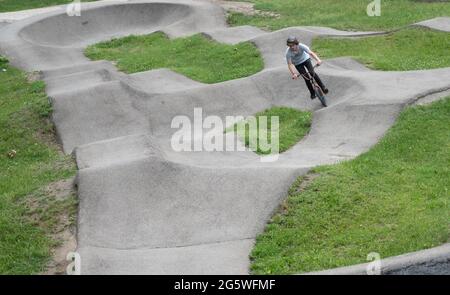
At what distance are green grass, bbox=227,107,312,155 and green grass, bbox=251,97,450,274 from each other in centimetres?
243

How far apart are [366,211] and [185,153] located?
5.09 meters

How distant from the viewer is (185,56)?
25.0 m

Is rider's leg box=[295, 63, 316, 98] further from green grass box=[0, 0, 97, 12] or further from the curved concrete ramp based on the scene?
green grass box=[0, 0, 97, 12]

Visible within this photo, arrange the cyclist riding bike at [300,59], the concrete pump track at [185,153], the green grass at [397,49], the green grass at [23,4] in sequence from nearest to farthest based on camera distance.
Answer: the concrete pump track at [185,153] < the cyclist riding bike at [300,59] < the green grass at [397,49] < the green grass at [23,4]

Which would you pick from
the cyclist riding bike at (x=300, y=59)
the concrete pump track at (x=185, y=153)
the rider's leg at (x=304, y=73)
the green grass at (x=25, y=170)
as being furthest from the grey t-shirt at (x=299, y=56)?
the green grass at (x=25, y=170)

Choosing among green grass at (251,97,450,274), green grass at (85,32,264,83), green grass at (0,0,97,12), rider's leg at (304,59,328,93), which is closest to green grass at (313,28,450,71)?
green grass at (85,32,264,83)

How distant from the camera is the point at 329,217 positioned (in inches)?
457

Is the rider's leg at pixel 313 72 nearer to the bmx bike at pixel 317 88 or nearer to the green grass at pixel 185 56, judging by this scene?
the bmx bike at pixel 317 88

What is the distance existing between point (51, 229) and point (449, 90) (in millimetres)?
9886

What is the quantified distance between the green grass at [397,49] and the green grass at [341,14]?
7.22 feet

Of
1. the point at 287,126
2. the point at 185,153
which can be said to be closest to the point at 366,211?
the point at 185,153

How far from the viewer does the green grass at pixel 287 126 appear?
16188 millimetres
